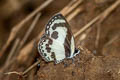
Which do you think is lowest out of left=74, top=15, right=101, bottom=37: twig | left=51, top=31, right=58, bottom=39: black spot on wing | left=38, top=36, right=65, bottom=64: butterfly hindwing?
left=38, top=36, right=65, bottom=64: butterfly hindwing

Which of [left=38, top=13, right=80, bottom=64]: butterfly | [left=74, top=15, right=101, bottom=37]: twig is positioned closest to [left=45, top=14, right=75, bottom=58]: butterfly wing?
[left=38, top=13, right=80, bottom=64]: butterfly

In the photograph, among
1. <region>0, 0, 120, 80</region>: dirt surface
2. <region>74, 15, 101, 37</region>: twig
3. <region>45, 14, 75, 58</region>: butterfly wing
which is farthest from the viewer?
<region>74, 15, 101, 37</region>: twig

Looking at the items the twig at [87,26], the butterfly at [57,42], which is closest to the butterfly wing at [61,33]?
the butterfly at [57,42]

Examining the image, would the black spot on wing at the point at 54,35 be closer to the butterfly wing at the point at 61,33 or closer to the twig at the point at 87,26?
the butterfly wing at the point at 61,33

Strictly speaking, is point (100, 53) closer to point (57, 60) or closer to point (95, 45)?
point (95, 45)

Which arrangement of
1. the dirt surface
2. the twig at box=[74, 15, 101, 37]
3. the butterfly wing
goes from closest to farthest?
1. the dirt surface
2. the butterfly wing
3. the twig at box=[74, 15, 101, 37]

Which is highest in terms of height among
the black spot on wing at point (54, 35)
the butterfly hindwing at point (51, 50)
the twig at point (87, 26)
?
the twig at point (87, 26)

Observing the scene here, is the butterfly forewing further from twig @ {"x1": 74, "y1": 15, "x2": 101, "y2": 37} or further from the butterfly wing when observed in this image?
twig @ {"x1": 74, "y1": 15, "x2": 101, "y2": 37}

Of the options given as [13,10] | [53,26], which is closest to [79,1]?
[53,26]
